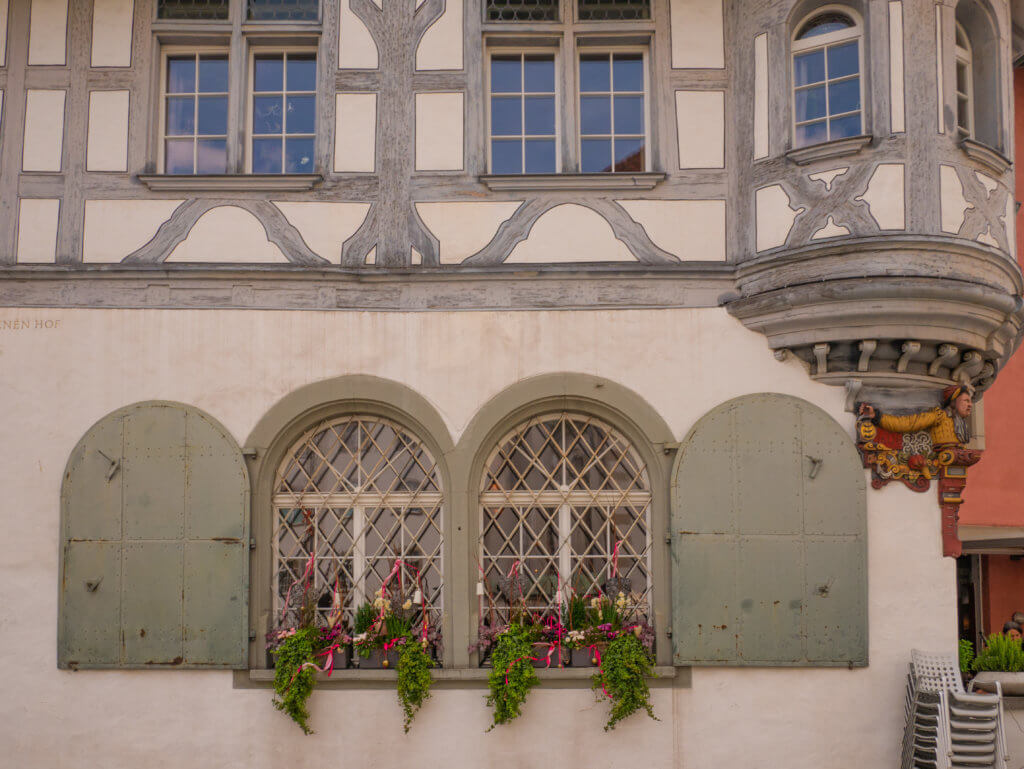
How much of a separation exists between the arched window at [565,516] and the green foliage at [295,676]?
137 centimetres

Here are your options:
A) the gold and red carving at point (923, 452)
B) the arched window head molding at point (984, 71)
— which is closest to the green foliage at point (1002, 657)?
the gold and red carving at point (923, 452)

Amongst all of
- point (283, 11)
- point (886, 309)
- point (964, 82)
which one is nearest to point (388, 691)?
point (886, 309)

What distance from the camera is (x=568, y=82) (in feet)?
27.4

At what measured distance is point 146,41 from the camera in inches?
330

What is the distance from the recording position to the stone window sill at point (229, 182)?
26.7 feet

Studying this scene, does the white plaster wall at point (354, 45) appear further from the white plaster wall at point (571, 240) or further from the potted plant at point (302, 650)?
the potted plant at point (302, 650)

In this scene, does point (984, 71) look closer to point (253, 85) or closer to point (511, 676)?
Result: point (253, 85)

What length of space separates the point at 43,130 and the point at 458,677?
5040 mm

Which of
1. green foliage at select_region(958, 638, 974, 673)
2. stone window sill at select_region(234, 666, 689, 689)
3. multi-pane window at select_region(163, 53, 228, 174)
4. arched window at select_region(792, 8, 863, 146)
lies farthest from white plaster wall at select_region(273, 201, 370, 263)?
green foliage at select_region(958, 638, 974, 673)

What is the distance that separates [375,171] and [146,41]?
202 centimetres

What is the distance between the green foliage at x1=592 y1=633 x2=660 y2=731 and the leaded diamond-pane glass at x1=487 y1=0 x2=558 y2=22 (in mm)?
4613

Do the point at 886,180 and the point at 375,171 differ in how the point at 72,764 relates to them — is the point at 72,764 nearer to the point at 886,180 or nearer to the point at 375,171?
the point at 375,171

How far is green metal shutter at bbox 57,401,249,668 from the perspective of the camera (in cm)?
786

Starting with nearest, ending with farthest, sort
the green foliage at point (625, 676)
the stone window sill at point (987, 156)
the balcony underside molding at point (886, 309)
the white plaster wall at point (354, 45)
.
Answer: the balcony underside molding at point (886, 309) → the green foliage at point (625, 676) → the stone window sill at point (987, 156) → the white plaster wall at point (354, 45)
